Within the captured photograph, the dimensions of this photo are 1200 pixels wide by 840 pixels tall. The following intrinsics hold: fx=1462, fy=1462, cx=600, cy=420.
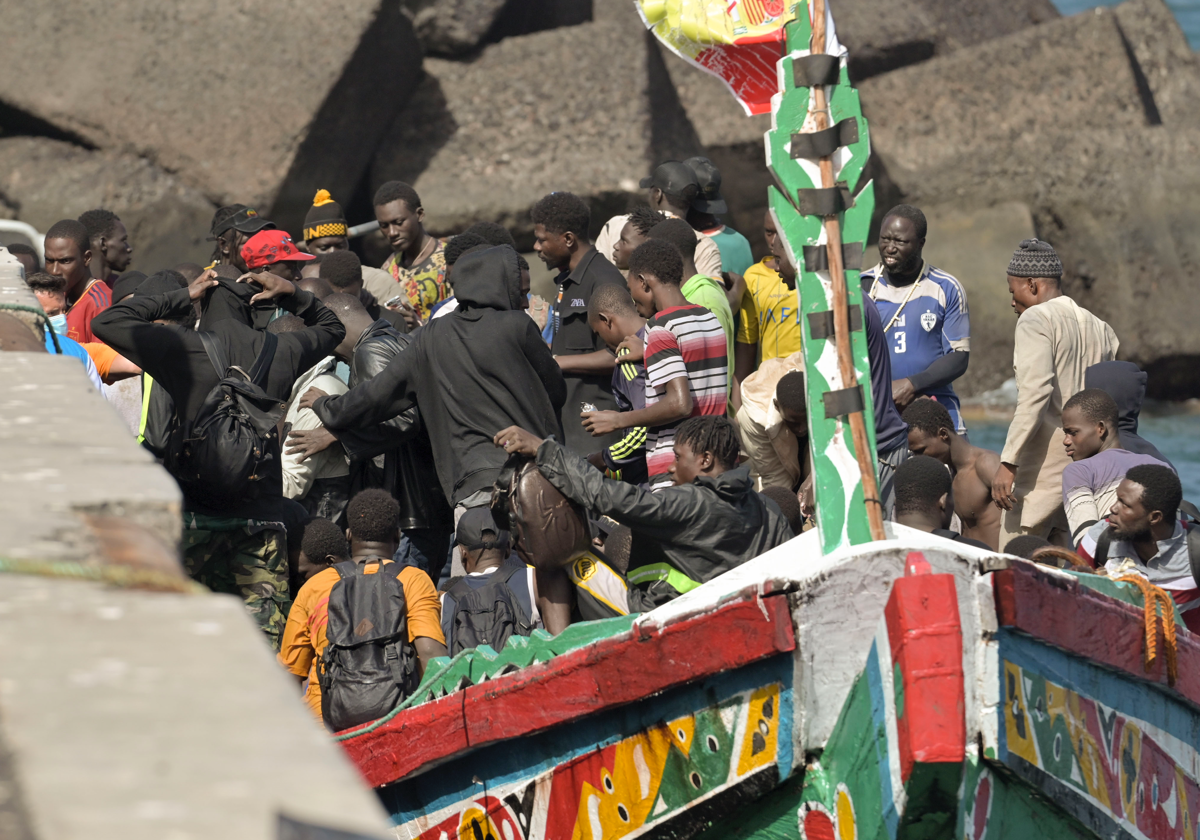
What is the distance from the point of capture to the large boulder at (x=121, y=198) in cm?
1103

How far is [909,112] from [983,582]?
14.5 metres

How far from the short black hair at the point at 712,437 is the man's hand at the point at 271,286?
192 centimetres

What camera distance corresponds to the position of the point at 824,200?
10.5ft

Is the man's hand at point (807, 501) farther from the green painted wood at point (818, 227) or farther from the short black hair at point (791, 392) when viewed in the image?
the green painted wood at point (818, 227)

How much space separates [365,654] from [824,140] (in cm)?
217

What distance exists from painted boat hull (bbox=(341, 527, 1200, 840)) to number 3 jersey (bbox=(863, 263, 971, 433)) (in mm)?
2476

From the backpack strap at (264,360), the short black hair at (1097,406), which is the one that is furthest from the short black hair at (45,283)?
the short black hair at (1097,406)

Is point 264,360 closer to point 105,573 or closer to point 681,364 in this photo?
→ point 681,364

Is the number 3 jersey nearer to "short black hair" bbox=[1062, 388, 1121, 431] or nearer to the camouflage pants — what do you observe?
"short black hair" bbox=[1062, 388, 1121, 431]

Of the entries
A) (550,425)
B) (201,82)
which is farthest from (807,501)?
(201,82)

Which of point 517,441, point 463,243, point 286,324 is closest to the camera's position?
point 517,441

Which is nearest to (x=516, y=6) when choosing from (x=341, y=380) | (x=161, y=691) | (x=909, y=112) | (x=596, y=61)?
(x=596, y=61)

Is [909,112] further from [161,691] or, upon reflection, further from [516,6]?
[161,691]

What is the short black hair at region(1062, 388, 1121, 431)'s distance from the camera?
5.17m
